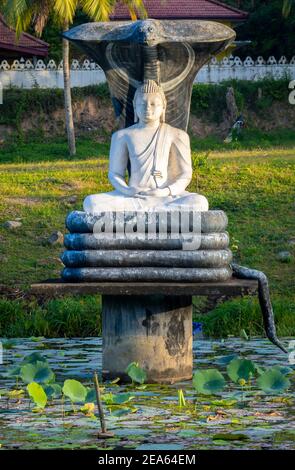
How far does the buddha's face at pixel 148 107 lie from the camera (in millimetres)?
10156

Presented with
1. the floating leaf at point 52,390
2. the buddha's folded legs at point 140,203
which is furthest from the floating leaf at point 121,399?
the buddha's folded legs at point 140,203

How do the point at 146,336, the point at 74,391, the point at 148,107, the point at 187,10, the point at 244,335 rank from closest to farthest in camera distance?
the point at 74,391 < the point at 146,336 < the point at 148,107 < the point at 244,335 < the point at 187,10

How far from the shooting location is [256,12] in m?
32.2

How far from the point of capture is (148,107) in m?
10.1

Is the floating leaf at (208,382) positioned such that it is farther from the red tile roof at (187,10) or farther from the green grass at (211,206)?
the red tile roof at (187,10)

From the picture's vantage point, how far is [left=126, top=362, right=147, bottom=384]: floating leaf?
29.8ft

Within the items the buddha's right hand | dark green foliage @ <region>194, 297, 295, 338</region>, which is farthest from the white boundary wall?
the buddha's right hand

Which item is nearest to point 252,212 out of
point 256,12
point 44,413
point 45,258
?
point 45,258

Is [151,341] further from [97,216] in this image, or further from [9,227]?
[9,227]

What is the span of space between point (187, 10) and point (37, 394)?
942 inches

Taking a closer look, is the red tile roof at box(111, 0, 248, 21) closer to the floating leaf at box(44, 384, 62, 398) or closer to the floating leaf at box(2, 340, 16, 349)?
the floating leaf at box(2, 340, 16, 349)

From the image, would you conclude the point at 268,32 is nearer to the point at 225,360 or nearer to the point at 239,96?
the point at 239,96

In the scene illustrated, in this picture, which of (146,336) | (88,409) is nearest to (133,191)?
(146,336)

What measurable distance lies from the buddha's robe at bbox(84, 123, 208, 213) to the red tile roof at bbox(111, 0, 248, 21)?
2017 cm
